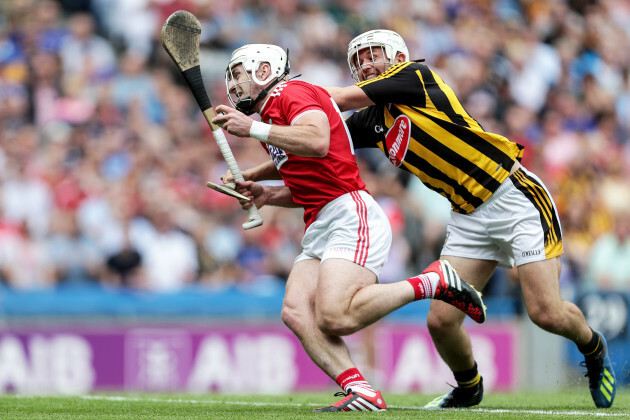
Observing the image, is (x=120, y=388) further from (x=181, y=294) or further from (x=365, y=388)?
(x=365, y=388)

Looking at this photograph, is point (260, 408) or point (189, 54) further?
point (189, 54)

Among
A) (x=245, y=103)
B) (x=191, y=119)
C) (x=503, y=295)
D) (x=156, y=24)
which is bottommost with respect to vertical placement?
(x=503, y=295)

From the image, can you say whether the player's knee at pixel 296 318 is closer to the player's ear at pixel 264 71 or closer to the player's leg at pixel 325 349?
the player's leg at pixel 325 349

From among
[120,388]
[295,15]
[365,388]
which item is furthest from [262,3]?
[365,388]

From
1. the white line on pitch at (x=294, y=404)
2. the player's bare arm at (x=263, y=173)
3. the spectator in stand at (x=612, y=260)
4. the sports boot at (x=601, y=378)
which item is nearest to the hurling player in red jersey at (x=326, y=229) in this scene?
the player's bare arm at (x=263, y=173)

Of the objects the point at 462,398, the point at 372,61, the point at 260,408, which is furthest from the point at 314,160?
the point at 462,398

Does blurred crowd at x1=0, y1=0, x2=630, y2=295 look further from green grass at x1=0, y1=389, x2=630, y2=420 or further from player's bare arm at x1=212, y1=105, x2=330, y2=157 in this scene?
player's bare arm at x1=212, y1=105, x2=330, y2=157

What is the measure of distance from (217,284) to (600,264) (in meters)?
4.30

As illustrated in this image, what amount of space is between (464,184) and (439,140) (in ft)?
1.05

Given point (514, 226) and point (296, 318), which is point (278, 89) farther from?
point (514, 226)

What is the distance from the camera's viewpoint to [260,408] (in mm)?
7055

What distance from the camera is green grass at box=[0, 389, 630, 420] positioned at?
6.32 meters

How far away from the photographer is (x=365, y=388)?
645 centimetres

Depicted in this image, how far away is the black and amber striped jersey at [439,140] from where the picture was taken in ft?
22.4
